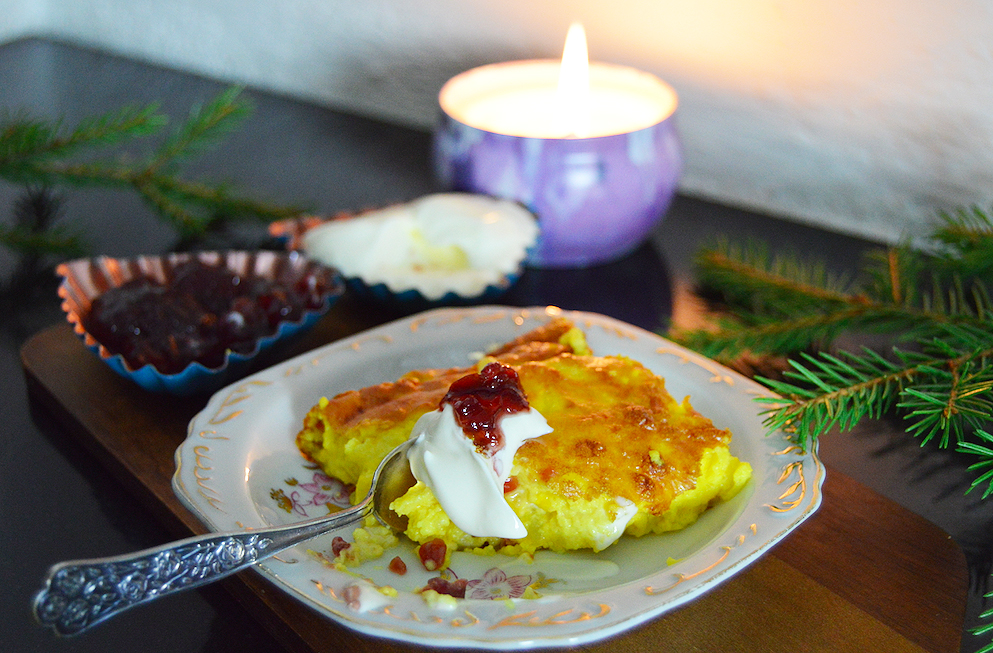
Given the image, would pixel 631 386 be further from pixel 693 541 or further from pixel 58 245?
pixel 58 245

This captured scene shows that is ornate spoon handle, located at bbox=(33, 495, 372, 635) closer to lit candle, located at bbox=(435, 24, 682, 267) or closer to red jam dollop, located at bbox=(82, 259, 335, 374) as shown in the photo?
red jam dollop, located at bbox=(82, 259, 335, 374)

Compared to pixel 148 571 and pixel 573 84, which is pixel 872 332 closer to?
pixel 573 84

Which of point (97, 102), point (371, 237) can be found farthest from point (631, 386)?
point (97, 102)

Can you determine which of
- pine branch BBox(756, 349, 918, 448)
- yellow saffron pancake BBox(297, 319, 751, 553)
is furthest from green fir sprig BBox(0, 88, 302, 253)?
pine branch BBox(756, 349, 918, 448)

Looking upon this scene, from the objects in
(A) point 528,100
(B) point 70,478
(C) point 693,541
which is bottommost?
(B) point 70,478

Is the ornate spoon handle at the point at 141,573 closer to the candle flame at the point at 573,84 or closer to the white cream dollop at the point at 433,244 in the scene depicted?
the white cream dollop at the point at 433,244

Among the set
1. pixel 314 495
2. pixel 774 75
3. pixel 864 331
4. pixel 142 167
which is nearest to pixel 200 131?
pixel 142 167
